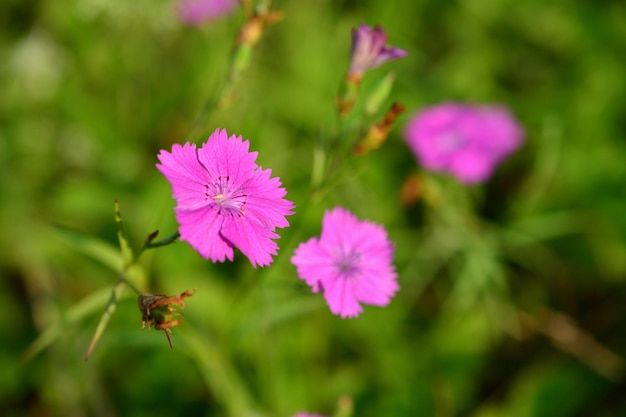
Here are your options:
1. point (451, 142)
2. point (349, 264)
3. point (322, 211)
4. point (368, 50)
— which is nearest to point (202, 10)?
point (322, 211)

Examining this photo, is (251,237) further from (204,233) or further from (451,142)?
(451,142)

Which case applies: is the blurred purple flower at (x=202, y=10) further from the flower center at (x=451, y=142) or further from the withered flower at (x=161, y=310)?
the withered flower at (x=161, y=310)

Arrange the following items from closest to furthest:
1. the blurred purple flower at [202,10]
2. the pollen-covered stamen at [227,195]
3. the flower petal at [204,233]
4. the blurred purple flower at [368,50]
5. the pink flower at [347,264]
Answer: the flower petal at [204,233], the pollen-covered stamen at [227,195], the pink flower at [347,264], the blurred purple flower at [368,50], the blurred purple flower at [202,10]

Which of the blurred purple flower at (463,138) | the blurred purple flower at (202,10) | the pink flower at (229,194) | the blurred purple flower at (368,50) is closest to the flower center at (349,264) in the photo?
the pink flower at (229,194)

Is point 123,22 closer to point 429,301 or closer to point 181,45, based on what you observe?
point 181,45

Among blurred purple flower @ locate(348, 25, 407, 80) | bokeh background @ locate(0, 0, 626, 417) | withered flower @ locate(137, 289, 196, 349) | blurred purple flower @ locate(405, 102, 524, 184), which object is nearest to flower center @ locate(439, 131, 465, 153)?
blurred purple flower @ locate(405, 102, 524, 184)

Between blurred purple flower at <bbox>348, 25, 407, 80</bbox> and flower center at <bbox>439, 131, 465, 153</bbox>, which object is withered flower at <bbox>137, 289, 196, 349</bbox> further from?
flower center at <bbox>439, 131, 465, 153</bbox>
